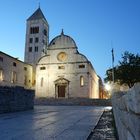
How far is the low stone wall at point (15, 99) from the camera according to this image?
14.7 metres

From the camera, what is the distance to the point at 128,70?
163 ft

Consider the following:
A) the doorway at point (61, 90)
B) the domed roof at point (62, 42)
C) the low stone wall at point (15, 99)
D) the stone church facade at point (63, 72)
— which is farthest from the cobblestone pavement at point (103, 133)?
A: the domed roof at point (62, 42)

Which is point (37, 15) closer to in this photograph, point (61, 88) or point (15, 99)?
point (61, 88)

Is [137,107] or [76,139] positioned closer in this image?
[137,107]

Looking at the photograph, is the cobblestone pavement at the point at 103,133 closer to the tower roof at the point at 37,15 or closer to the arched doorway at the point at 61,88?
the arched doorway at the point at 61,88

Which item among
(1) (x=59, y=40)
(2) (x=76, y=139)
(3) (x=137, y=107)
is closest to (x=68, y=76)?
(1) (x=59, y=40)

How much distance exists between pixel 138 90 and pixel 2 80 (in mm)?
46546

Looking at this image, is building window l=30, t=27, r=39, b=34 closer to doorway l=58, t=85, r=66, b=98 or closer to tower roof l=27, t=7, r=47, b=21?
tower roof l=27, t=7, r=47, b=21

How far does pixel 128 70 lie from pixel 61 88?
1422cm

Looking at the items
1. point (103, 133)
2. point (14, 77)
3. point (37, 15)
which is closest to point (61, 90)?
point (14, 77)

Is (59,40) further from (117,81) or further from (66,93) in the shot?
(117,81)

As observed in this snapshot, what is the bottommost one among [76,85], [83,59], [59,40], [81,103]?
[81,103]

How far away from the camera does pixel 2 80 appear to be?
46312 millimetres

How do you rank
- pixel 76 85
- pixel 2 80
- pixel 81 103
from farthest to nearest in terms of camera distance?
pixel 76 85 → pixel 2 80 → pixel 81 103
